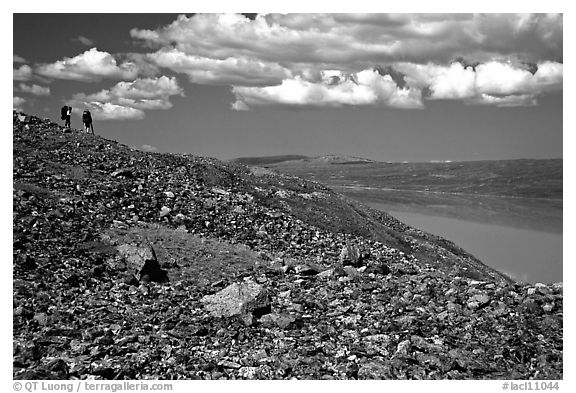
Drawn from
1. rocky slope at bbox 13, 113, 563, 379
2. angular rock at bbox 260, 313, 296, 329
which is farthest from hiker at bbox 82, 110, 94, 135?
angular rock at bbox 260, 313, 296, 329

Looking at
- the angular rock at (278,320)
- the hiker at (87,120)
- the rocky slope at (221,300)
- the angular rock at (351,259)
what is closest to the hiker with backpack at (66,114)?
the hiker at (87,120)

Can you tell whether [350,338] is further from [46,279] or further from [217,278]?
[46,279]

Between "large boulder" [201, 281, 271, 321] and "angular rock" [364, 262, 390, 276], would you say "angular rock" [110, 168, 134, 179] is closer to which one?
"large boulder" [201, 281, 271, 321]

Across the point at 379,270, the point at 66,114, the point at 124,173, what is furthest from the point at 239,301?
the point at 66,114

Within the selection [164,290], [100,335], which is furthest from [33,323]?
[164,290]

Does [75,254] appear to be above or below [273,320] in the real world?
above

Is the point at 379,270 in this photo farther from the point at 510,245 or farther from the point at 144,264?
the point at 510,245

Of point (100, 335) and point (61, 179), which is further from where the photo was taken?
point (61, 179)

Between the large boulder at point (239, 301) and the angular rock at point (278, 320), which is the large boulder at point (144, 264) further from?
the angular rock at point (278, 320)
